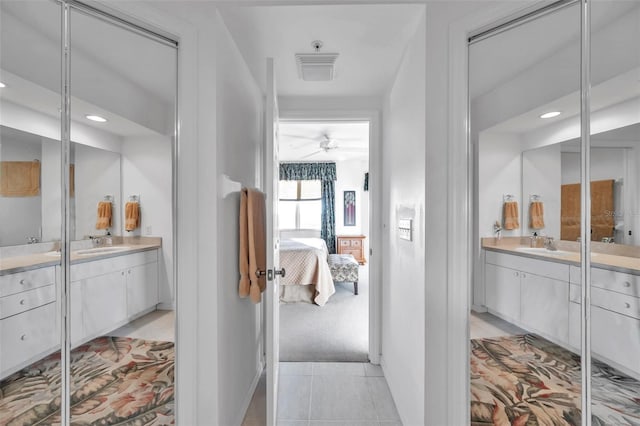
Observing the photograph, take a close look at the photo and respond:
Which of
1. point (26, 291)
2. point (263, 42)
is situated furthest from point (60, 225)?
point (263, 42)

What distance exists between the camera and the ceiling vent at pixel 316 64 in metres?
1.74

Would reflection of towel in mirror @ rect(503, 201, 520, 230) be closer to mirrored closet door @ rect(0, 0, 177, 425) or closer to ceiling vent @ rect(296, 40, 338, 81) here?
ceiling vent @ rect(296, 40, 338, 81)

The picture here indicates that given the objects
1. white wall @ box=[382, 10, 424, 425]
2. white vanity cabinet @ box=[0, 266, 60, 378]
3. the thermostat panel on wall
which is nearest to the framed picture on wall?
white wall @ box=[382, 10, 424, 425]

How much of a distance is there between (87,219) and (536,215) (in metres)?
1.89

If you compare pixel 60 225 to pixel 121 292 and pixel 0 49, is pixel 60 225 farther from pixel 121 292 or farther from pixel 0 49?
pixel 0 49

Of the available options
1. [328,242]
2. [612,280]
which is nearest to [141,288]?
[612,280]

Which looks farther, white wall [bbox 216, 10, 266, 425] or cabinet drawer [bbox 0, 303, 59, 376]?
white wall [bbox 216, 10, 266, 425]

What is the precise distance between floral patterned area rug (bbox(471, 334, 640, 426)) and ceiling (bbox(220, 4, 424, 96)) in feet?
5.47

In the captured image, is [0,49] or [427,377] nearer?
[0,49]

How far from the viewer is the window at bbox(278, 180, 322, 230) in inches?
272

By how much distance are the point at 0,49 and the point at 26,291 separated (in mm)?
846

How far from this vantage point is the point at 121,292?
1.20 m

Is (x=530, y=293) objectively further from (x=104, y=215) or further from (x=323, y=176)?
(x=323, y=176)

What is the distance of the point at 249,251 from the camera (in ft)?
5.35
